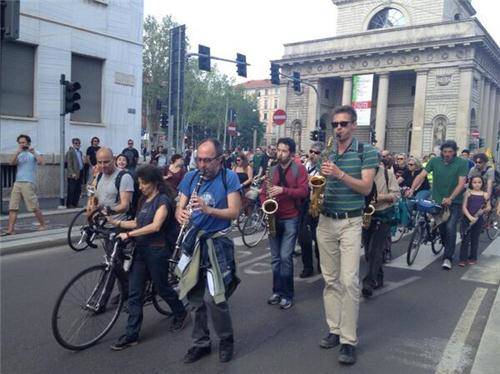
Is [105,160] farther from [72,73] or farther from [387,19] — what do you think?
[387,19]

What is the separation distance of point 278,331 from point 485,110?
47.1 m

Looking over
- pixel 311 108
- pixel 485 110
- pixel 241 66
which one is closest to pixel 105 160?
pixel 241 66

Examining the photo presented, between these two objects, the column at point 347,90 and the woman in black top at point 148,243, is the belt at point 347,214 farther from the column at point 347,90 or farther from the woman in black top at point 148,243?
the column at point 347,90

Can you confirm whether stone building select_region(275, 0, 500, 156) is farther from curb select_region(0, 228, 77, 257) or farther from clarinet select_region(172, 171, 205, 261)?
clarinet select_region(172, 171, 205, 261)

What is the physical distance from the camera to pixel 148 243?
4.33m

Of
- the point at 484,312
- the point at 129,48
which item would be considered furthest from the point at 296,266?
the point at 129,48

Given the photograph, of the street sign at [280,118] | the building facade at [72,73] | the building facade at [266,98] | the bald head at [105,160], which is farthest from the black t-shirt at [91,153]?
the building facade at [266,98]

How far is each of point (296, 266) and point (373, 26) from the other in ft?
152

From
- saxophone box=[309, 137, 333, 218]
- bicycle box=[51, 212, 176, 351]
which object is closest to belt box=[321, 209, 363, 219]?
saxophone box=[309, 137, 333, 218]

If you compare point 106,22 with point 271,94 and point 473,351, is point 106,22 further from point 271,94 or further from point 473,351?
point 271,94

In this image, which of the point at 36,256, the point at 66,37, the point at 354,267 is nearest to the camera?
the point at 354,267

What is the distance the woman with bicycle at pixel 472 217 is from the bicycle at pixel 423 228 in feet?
1.56

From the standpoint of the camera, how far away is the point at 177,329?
15.6 ft

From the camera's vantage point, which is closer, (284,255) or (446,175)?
(284,255)
